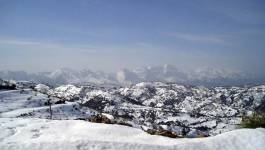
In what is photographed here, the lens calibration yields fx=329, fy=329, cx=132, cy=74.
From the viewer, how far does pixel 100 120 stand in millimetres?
16812

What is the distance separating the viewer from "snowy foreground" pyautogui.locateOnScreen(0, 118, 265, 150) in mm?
10750

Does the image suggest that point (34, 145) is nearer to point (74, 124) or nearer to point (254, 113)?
point (74, 124)

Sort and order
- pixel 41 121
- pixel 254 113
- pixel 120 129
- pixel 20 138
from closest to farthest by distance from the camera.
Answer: pixel 20 138, pixel 120 129, pixel 41 121, pixel 254 113

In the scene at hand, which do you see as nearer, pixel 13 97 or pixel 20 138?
pixel 20 138

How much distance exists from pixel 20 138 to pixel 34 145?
104 centimetres

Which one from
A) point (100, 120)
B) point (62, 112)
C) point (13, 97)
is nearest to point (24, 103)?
point (13, 97)

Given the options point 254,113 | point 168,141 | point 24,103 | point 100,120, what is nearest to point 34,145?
point 168,141

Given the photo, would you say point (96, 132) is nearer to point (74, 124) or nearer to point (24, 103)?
point (74, 124)

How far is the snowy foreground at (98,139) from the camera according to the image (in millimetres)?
10750

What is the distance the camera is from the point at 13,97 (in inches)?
6309

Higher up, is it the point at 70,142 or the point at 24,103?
the point at 70,142

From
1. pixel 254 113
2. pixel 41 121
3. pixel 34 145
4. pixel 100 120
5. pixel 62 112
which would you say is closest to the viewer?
pixel 34 145

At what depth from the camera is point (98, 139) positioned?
11156 millimetres

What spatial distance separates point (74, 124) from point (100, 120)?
12.5 feet
